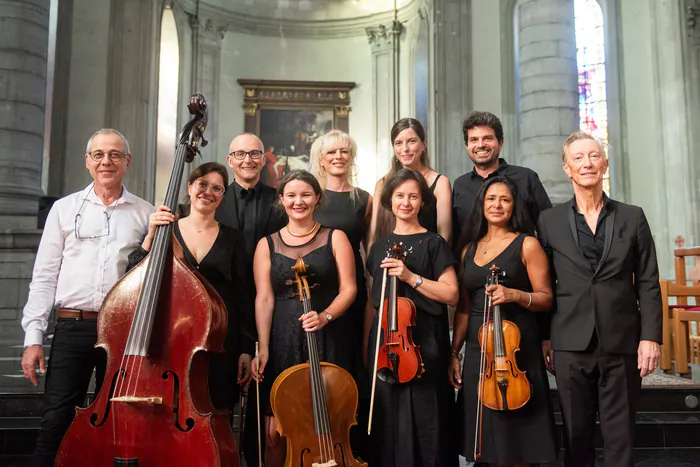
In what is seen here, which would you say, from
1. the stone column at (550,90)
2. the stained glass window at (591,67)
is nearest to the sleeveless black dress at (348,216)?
the stone column at (550,90)

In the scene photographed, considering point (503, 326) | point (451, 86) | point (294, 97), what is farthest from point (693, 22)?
point (503, 326)

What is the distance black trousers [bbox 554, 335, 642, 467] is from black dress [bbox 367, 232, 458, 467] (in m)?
0.46

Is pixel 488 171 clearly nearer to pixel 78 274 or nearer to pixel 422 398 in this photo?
pixel 422 398

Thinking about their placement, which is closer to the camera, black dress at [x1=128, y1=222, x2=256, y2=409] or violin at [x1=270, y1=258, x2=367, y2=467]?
violin at [x1=270, y1=258, x2=367, y2=467]

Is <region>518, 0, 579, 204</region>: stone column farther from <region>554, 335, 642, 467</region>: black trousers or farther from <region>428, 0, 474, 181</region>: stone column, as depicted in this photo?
<region>554, 335, 642, 467</region>: black trousers

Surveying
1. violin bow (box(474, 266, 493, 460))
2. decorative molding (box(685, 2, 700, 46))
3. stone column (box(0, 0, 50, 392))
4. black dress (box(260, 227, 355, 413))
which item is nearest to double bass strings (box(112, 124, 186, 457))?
black dress (box(260, 227, 355, 413))

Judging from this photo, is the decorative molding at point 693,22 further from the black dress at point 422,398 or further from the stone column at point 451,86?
the black dress at point 422,398

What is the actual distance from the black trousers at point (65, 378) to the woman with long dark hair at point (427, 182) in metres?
1.31

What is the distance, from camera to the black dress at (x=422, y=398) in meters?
2.42

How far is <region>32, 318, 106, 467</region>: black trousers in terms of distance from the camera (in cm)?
236

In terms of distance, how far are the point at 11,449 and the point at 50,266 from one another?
1.51 meters

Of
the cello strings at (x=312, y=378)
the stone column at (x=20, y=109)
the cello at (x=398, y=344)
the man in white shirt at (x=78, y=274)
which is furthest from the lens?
the stone column at (x=20, y=109)

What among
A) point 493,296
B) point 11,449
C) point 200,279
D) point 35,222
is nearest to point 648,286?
point 493,296

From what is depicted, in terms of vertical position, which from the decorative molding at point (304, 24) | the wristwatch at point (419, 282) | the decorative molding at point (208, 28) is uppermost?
the decorative molding at point (304, 24)
